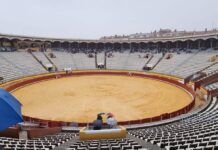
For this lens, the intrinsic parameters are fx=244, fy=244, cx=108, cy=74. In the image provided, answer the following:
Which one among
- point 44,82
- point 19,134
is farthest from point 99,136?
point 44,82

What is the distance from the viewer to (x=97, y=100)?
111ft

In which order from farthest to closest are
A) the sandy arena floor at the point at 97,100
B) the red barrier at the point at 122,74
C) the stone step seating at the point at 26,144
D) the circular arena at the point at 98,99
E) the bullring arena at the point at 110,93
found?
the sandy arena floor at the point at 97,100 < the circular arena at the point at 98,99 < the red barrier at the point at 122,74 < the bullring arena at the point at 110,93 < the stone step seating at the point at 26,144

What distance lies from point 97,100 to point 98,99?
0.58m

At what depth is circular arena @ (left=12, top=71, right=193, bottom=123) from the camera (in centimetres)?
2778

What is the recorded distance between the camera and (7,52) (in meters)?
60.8

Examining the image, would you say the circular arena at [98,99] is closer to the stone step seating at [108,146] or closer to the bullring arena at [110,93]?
the bullring arena at [110,93]

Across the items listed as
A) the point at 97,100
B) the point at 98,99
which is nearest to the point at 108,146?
the point at 97,100

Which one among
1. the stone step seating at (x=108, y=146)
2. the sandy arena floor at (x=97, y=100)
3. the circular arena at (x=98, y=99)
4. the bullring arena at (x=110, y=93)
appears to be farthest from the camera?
the sandy arena floor at (x=97, y=100)

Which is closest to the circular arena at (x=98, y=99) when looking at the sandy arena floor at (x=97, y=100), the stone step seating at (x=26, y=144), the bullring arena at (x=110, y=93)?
the sandy arena floor at (x=97, y=100)

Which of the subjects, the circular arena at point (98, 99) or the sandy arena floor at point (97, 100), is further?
the sandy arena floor at point (97, 100)

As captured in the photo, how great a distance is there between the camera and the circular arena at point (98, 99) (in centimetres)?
2778

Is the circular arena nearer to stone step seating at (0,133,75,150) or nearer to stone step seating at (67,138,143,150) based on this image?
stone step seating at (0,133,75,150)

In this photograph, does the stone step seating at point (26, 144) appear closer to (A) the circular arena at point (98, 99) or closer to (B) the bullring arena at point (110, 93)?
(B) the bullring arena at point (110, 93)

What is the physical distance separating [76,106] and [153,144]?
20.7 m
